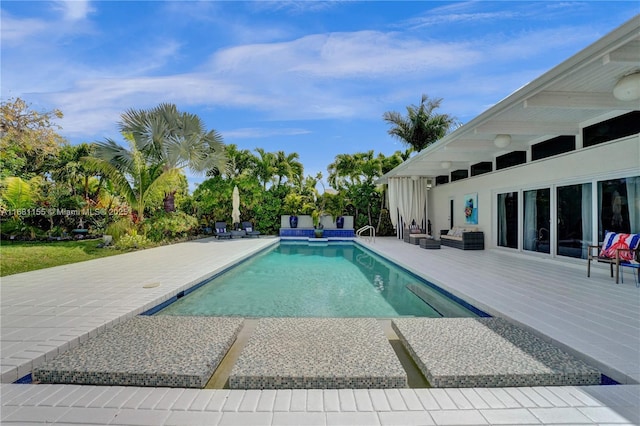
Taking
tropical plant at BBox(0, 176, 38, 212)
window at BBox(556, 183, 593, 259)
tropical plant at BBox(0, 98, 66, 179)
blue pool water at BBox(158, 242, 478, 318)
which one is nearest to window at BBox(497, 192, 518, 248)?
window at BBox(556, 183, 593, 259)

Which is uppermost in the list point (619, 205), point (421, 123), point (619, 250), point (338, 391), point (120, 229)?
point (421, 123)

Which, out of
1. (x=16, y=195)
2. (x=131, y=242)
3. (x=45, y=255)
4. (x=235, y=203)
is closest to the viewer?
(x=45, y=255)

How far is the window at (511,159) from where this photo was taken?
360 inches

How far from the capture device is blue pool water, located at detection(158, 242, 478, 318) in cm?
494

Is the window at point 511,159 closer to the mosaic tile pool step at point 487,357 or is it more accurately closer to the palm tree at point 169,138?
the mosaic tile pool step at point 487,357

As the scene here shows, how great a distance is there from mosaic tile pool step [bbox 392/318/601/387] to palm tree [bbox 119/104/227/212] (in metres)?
11.9

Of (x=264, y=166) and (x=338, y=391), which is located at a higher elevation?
(x=264, y=166)

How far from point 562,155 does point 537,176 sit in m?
0.93

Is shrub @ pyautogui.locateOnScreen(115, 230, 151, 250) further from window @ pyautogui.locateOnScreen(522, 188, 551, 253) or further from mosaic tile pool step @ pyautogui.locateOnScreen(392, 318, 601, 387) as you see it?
window @ pyautogui.locateOnScreen(522, 188, 551, 253)

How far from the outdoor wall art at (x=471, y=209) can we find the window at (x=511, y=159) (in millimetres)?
1472

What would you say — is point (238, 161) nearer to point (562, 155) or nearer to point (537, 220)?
point (537, 220)

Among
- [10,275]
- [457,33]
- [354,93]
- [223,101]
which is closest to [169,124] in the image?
[223,101]

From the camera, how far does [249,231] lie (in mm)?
16234

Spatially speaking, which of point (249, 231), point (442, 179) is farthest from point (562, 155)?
point (249, 231)
